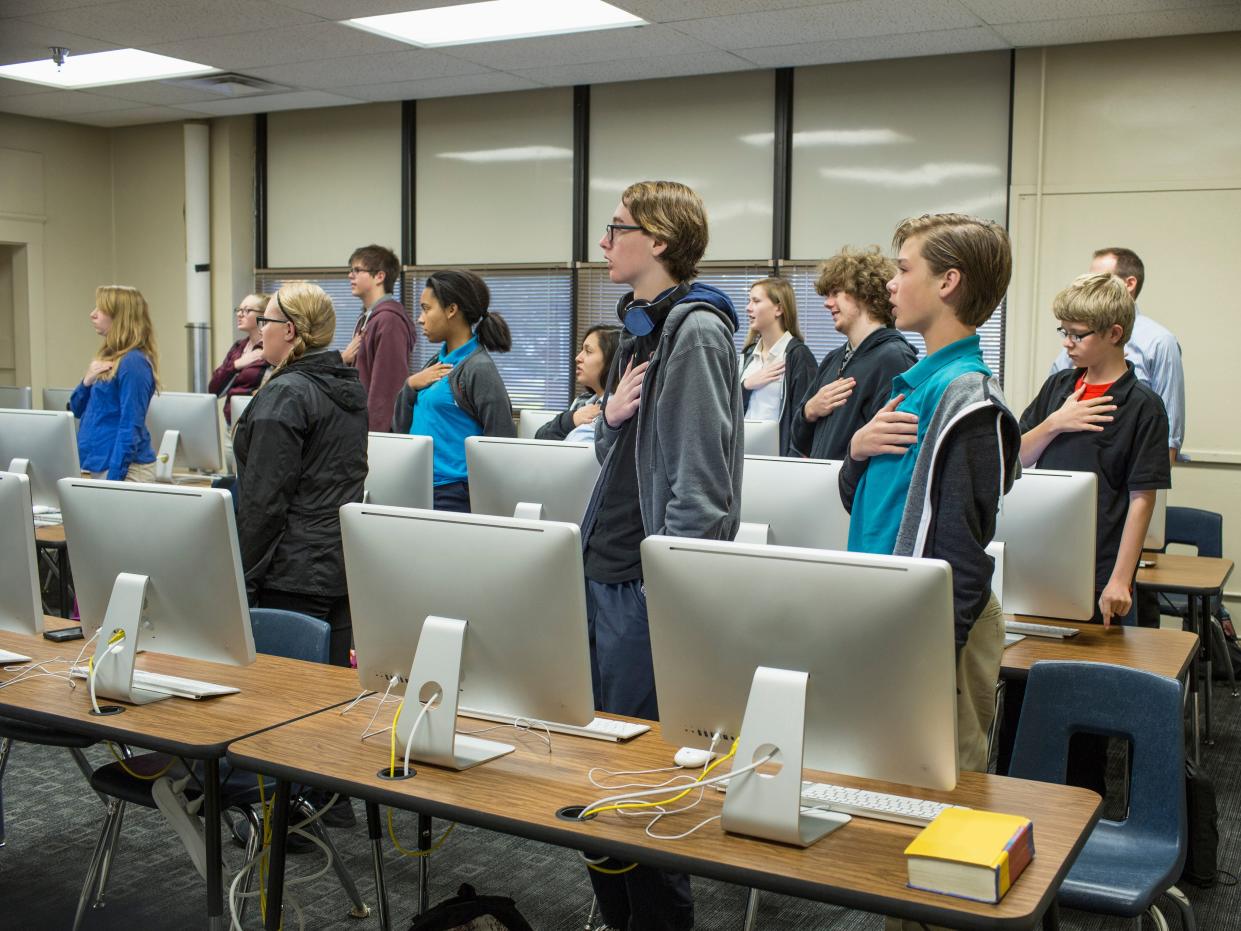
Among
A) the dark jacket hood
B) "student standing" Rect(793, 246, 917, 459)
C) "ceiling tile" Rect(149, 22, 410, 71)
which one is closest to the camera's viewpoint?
the dark jacket hood

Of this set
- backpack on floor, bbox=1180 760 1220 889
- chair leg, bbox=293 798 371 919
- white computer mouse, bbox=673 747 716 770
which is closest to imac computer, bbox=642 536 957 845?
white computer mouse, bbox=673 747 716 770

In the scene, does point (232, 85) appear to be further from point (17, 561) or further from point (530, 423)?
point (17, 561)

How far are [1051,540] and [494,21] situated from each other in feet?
13.7

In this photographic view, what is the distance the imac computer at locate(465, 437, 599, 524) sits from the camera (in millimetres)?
3090

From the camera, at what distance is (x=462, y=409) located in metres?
4.04

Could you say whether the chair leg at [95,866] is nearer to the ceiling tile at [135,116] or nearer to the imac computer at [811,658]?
the imac computer at [811,658]

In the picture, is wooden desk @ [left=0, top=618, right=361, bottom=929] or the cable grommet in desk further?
wooden desk @ [left=0, top=618, right=361, bottom=929]

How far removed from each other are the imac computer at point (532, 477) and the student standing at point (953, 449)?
1.02m

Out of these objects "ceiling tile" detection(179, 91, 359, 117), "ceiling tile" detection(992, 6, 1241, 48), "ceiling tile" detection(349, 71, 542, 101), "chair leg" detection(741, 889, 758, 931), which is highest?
"ceiling tile" detection(179, 91, 359, 117)

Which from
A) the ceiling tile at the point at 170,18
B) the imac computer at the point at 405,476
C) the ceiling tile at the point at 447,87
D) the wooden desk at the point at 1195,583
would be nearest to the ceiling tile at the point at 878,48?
the ceiling tile at the point at 447,87

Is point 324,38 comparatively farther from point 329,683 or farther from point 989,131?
point 329,683

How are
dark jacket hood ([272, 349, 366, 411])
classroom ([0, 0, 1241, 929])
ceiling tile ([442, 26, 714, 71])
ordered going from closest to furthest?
dark jacket hood ([272, 349, 366, 411]) < classroom ([0, 0, 1241, 929]) < ceiling tile ([442, 26, 714, 71])

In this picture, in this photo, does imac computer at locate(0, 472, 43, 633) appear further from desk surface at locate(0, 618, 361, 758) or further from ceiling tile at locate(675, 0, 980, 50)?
ceiling tile at locate(675, 0, 980, 50)

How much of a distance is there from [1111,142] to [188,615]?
16.5 feet
